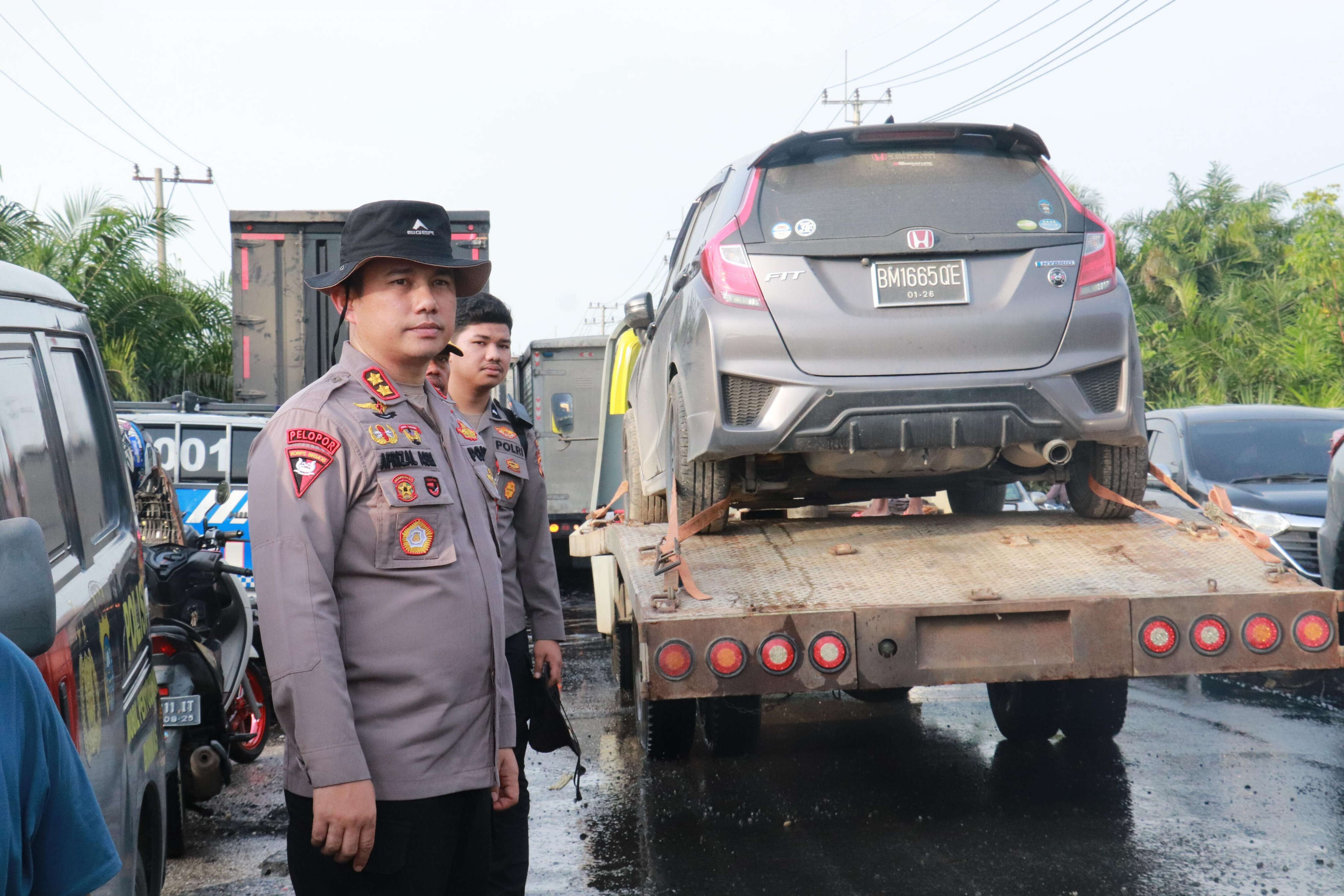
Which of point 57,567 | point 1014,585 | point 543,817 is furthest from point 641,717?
point 57,567

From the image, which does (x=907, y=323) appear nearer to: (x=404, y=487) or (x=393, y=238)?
(x=393, y=238)

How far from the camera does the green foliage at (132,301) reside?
679 inches

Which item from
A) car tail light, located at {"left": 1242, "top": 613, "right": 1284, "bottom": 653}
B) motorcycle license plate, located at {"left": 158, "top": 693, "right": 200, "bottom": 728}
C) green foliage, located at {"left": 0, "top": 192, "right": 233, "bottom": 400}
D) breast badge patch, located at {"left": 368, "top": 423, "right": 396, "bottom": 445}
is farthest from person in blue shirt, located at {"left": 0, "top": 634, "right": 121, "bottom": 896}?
green foliage, located at {"left": 0, "top": 192, "right": 233, "bottom": 400}

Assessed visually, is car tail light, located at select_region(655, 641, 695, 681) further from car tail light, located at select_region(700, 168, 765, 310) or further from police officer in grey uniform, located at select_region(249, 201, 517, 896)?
police officer in grey uniform, located at select_region(249, 201, 517, 896)

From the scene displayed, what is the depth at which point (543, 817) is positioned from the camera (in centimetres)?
544

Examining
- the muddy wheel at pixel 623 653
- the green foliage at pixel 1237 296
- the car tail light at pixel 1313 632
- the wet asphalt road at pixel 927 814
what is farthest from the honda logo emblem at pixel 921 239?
the green foliage at pixel 1237 296

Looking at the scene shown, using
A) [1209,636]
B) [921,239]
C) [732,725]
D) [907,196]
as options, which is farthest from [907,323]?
[732,725]

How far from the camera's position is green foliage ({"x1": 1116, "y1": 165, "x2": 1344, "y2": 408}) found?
16797 millimetres

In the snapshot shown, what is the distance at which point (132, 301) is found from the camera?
18.2 metres

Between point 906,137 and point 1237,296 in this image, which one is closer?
point 906,137

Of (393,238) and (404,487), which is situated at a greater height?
(393,238)

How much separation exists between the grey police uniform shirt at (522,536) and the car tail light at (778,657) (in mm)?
696

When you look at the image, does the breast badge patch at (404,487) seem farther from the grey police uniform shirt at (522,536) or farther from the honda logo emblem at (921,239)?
the honda logo emblem at (921,239)

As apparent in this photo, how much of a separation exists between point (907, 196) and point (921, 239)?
26 cm
